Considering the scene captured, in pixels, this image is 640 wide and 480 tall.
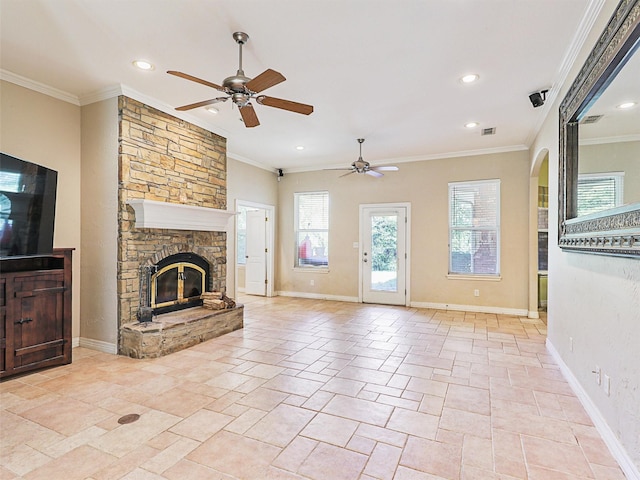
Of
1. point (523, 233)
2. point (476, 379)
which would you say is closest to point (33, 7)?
point (476, 379)

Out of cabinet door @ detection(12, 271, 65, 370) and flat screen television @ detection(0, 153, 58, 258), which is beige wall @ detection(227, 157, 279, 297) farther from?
flat screen television @ detection(0, 153, 58, 258)

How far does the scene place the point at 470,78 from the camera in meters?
3.47

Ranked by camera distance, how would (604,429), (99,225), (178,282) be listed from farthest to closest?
1. (178,282)
2. (99,225)
3. (604,429)

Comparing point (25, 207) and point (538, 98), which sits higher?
point (538, 98)

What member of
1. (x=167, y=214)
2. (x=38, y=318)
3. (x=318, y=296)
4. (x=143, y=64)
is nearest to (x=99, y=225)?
(x=167, y=214)

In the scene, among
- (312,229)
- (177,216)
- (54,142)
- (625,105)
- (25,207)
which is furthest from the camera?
(312,229)

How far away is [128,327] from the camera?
3.77 m

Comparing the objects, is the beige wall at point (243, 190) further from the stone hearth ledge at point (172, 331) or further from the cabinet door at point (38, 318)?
the cabinet door at point (38, 318)

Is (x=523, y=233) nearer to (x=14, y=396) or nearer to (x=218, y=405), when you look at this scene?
(x=218, y=405)

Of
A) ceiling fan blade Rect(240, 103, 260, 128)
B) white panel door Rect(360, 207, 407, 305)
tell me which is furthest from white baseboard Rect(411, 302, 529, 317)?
ceiling fan blade Rect(240, 103, 260, 128)

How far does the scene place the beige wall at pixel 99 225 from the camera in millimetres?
3883

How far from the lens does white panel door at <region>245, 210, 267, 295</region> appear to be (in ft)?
25.7

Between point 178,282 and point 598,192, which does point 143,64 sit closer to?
point 178,282

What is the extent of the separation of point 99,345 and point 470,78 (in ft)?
16.4
